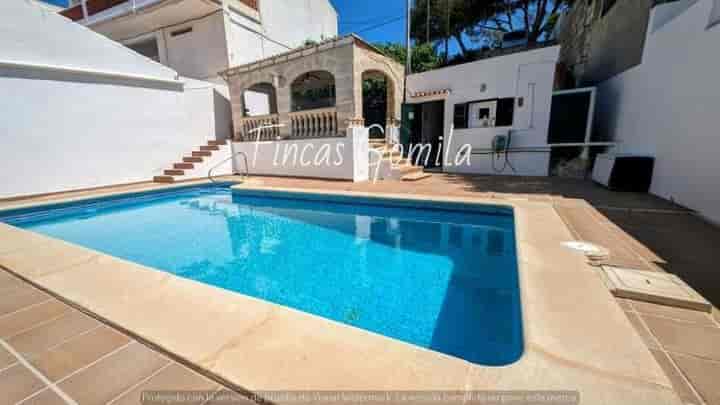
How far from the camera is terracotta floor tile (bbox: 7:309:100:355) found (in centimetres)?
141

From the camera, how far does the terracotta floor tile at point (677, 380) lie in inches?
42.1

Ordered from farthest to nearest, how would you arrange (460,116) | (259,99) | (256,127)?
(259,99), (256,127), (460,116)

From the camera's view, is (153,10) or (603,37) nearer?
(603,37)

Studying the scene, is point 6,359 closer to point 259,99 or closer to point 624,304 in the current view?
point 624,304

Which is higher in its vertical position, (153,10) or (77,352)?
(153,10)

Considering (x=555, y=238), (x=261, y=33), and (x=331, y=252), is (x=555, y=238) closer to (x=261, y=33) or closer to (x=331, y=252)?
(x=331, y=252)

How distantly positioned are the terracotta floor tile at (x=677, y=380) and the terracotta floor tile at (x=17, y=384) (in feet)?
8.55

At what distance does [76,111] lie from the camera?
7125mm

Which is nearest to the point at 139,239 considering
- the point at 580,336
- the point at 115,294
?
the point at 115,294

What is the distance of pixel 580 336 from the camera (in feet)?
4.47

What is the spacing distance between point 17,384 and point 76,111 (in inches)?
350

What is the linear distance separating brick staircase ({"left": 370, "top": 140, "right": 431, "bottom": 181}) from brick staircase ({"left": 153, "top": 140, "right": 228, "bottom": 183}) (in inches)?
216

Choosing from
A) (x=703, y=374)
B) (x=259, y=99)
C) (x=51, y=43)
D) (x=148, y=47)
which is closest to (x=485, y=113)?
(x=703, y=374)

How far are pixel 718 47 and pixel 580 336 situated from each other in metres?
4.73
